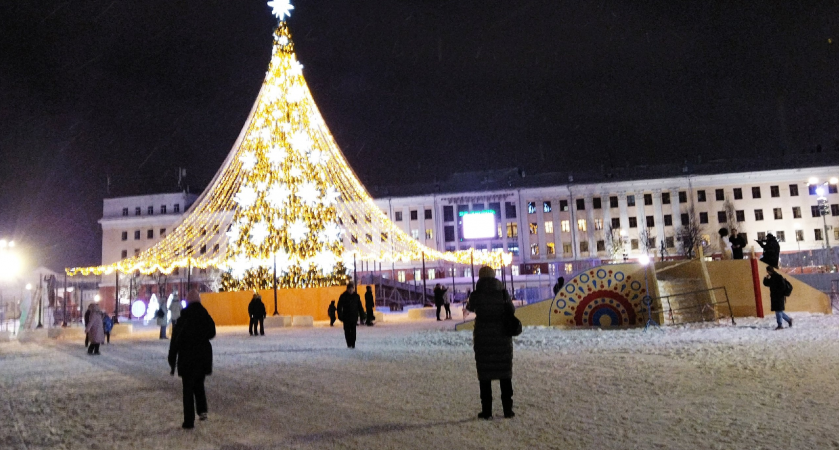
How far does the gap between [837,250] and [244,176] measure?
2945 cm

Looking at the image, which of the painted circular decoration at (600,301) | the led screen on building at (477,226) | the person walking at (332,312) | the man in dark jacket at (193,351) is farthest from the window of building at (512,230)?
the man in dark jacket at (193,351)

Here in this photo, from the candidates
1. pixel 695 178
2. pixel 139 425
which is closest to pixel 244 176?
pixel 139 425

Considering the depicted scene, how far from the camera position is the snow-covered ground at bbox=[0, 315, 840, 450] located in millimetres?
5328

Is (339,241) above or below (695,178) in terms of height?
below

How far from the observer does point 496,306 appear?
6.05 meters

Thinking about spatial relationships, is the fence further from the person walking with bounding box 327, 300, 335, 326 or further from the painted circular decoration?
the person walking with bounding box 327, 300, 335, 326

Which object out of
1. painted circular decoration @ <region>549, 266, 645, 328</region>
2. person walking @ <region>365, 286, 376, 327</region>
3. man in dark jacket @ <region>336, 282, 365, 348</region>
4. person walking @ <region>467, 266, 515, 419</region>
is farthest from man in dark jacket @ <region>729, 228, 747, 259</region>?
person walking @ <region>467, 266, 515, 419</region>

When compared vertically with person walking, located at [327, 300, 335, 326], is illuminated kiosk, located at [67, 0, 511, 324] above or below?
above

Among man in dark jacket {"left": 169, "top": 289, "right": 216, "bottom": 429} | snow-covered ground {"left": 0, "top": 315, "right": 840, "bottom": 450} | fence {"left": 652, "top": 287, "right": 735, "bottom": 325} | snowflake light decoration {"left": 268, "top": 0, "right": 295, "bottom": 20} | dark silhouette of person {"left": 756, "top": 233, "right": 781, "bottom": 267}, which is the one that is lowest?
snow-covered ground {"left": 0, "top": 315, "right": 840, "bottom": 450}

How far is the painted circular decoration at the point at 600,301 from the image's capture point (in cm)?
1591

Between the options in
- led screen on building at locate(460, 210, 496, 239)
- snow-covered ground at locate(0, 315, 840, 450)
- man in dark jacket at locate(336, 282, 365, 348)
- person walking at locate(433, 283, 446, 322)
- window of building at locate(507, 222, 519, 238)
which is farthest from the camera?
window of building at locate(507, 222, 519, 238)

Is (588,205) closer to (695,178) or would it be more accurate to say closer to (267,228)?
(695,178)

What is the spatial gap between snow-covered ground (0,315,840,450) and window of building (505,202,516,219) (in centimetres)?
5037

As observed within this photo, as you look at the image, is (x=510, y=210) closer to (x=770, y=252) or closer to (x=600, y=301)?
(x=770, y=252)
